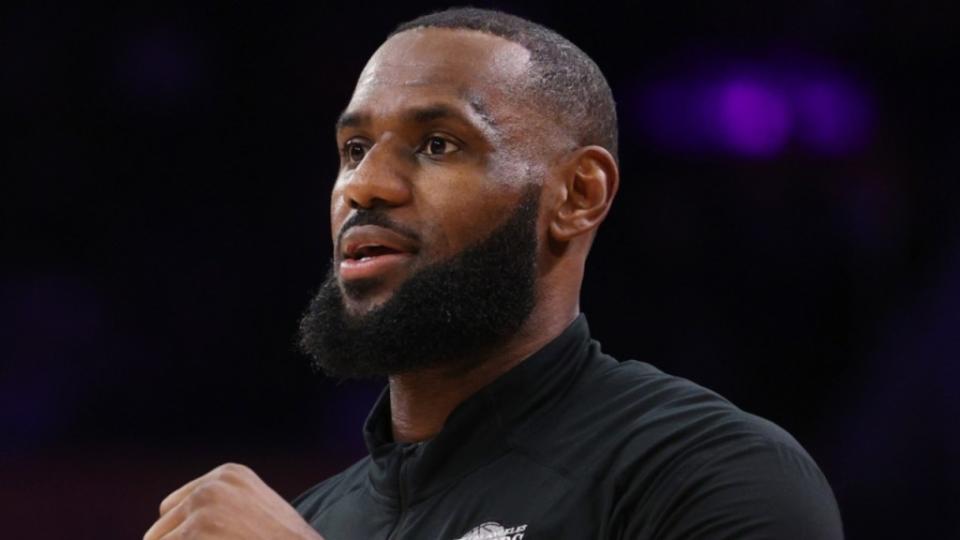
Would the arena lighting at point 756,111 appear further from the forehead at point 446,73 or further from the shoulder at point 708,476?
the shoulder at point 708,476

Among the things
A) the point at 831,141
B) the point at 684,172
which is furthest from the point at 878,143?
the point at 684,172

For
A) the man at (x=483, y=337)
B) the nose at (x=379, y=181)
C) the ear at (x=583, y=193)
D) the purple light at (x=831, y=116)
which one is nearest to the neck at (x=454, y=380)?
the man at (x=483, y=337)

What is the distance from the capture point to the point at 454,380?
191 centimetres

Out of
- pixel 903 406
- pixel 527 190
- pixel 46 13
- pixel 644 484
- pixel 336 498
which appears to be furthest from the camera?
pixel 46 13

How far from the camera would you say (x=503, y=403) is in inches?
72.4

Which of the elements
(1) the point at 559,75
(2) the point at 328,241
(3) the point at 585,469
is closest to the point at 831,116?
(2) the point at 328,241

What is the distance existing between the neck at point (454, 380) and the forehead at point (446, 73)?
279 mm

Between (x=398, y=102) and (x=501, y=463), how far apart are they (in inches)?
19.1

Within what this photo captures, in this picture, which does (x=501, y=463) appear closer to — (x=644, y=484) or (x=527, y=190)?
(x=644, y=484)

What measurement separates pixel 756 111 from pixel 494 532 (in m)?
2.68

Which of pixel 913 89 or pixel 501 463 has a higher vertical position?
pixel 501 463

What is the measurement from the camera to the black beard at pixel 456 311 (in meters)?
1.85

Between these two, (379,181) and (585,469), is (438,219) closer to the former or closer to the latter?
(379,181)

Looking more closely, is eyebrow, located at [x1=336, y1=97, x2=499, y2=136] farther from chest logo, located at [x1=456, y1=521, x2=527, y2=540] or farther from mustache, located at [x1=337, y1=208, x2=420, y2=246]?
chest logo, located at [x1=456, y1=521, x2=527, y2=540]
